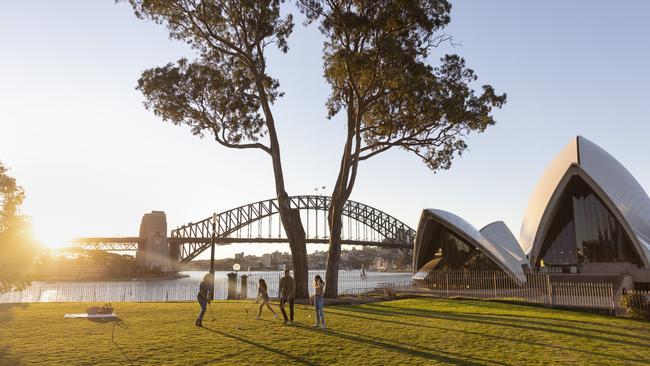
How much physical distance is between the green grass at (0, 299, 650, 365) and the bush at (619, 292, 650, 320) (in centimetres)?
131

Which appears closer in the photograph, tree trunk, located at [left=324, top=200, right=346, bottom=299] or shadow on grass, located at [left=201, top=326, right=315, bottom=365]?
shadow on grass, located at [left=201, top=326, right=315, bottom=365]

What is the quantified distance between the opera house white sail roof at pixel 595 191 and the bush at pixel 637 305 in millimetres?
16051

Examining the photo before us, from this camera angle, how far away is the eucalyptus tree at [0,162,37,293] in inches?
1161

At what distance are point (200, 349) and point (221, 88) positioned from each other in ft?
54.6

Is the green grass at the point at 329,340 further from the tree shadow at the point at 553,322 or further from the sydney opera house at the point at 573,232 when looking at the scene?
the sydney opera house at the point at 573,232

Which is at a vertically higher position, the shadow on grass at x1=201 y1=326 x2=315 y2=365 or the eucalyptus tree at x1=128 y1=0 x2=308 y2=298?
the eucalyptus tree at x1=128 y1=0 x2=308 y2=298

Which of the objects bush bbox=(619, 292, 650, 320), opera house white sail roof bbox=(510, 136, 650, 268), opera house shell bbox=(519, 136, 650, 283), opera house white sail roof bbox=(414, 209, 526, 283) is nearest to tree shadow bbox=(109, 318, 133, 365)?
bush bbox=(619, 292, 650, 320)

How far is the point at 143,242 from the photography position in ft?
309

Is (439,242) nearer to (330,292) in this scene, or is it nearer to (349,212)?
(330,292)

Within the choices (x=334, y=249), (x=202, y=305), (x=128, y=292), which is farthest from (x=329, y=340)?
(x=128, y=292)

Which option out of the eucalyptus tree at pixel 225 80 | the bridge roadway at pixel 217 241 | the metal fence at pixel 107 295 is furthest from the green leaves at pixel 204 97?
the bridge roadway at pixel 217 241

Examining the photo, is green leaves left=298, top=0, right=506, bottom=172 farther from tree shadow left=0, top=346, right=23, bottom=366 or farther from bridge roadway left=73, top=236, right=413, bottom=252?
bridge roadway left=73, top=236, right=413, bottom=252

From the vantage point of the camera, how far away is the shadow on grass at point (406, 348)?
27.6 feet

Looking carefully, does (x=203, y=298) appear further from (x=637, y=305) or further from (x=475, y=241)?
(x=475, y=241)
